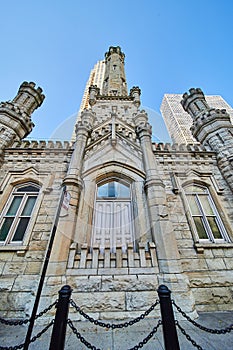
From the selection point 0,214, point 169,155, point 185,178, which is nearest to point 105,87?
point 169,155

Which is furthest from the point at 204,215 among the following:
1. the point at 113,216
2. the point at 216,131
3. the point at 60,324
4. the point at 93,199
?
the point at 60,324

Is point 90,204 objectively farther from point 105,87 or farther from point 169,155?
point 105,87

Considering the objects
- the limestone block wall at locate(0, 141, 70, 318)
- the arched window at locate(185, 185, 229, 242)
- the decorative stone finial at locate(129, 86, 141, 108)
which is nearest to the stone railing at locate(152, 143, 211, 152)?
the arched window at locate(185, 185, 229, 242)

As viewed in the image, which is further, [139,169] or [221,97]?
[221,97]

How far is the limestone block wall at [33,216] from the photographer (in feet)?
14.0

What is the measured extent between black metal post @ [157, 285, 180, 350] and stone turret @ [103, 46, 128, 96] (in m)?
15.4

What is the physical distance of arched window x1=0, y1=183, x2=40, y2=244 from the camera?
5586mm

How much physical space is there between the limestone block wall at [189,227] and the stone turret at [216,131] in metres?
0.35

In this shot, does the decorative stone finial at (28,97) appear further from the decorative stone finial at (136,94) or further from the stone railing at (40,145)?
the decorative stone finial at (136,94)

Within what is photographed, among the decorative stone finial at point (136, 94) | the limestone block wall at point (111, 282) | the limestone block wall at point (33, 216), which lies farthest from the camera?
the decorative stone finial at point (136, 94)

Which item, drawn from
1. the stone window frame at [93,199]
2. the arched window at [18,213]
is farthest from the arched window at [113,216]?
the arched window at [18,213]

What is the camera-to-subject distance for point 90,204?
5965 millimetres

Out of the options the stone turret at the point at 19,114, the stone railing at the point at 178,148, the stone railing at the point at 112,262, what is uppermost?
the stone turret at the point at 19,114

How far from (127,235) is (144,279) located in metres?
1.57
